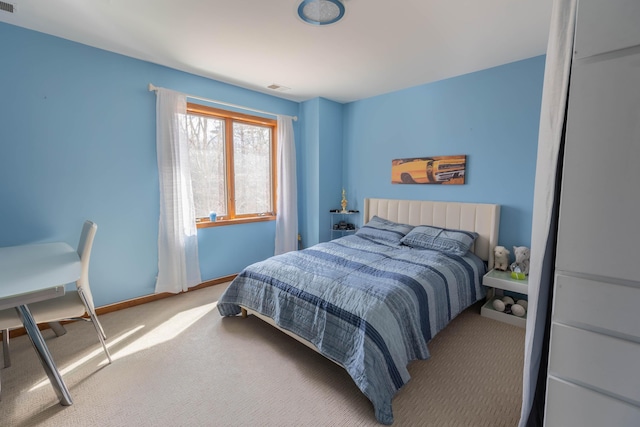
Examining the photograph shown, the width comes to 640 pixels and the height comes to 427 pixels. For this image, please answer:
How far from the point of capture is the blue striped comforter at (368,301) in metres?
1.67

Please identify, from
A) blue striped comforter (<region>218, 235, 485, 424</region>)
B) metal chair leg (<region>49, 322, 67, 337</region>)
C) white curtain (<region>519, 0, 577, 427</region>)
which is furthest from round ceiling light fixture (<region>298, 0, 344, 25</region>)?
metal chair leg (<region>49, 322, 67, 337</region>)

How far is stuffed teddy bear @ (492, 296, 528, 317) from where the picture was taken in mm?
2609

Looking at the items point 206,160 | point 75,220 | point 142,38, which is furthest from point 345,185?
point 75,220

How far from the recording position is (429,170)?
3.47 m

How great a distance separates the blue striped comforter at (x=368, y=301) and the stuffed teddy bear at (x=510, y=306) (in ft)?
0.52

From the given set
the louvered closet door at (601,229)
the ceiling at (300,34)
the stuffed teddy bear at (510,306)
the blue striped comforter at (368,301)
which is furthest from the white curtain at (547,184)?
the stuffed teddy bear at (510,306)

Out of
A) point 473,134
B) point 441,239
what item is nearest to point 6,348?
point 441,239

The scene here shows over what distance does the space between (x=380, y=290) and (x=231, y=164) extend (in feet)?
8.71

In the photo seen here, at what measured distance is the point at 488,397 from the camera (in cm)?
172

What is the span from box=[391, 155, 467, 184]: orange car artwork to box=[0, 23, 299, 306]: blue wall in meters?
2.57

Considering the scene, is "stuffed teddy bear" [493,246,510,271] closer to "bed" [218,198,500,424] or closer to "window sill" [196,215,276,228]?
"bed" [218,198,500,424]

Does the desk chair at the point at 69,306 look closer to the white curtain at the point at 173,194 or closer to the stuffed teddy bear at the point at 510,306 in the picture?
the white curtain at the point at 173,194

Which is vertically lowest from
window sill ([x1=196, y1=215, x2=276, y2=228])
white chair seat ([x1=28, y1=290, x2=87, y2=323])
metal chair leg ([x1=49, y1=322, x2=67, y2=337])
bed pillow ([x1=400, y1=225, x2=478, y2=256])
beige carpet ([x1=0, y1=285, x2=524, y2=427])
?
beige carpet ([x1=0, y1=285, x2=524, y2=427])

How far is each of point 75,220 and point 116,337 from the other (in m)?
1.15
